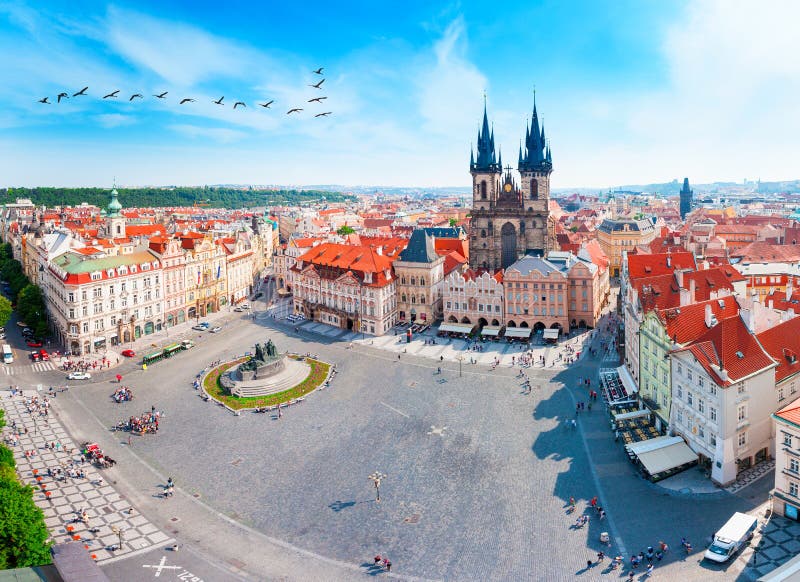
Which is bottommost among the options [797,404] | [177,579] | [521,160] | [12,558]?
[177,579]

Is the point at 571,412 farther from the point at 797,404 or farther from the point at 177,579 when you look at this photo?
the point at 177,579

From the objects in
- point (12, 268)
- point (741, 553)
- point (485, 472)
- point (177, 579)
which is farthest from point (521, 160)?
point (12, 268)

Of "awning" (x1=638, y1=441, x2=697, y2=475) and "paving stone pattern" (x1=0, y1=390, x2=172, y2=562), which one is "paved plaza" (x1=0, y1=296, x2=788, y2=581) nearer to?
"paving stone pattern" (x1=0, y1=390, x2=172, y2=562)

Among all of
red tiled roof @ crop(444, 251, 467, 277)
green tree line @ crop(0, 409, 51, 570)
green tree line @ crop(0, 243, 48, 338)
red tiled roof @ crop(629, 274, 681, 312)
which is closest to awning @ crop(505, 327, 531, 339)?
red tiled roof @ crop(444, 251, 467, 277)

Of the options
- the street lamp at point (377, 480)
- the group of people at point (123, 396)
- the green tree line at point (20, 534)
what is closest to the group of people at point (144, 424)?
the group of people at point (123, 396)

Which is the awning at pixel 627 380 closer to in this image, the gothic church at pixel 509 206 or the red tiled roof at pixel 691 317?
the red tiled roof at pixel 691 317

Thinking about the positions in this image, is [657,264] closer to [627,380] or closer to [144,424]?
[627,380]
